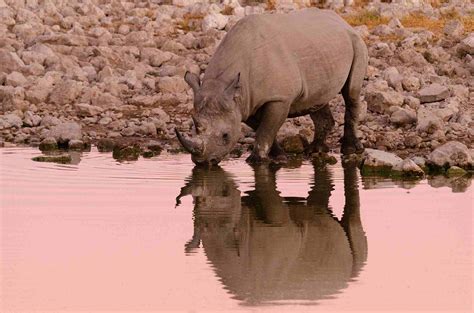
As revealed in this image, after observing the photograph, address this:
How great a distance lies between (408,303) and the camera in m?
8.82

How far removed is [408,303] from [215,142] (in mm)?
7486

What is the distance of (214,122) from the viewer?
16.1 metres

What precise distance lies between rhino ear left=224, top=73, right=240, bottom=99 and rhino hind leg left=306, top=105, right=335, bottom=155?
231 cm

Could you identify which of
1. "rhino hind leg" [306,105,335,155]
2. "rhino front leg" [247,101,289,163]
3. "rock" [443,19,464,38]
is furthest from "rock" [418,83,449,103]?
"rock" [443,19,464,38]

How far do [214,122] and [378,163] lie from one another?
1780mm

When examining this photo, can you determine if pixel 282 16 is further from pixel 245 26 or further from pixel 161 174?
pixel 161 174

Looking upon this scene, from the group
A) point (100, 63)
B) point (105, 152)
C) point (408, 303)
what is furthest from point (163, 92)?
point (408, 303)

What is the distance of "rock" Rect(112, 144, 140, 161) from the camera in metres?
17.1

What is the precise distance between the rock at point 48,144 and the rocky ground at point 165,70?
3cm

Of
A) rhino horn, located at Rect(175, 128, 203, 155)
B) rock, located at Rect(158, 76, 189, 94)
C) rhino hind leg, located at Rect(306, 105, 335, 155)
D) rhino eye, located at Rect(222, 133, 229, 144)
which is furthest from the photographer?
rock, located at Rect(158, 76, 189, 94)

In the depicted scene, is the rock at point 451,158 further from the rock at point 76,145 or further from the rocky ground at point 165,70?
the rock at point 76,145

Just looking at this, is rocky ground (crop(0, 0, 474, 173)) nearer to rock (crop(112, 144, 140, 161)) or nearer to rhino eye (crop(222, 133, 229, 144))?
rock (crop(112, 144, 140, 161))

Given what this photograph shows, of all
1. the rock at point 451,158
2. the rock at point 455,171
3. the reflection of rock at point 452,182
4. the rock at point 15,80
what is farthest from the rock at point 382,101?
the reflection of rock at point 452,182

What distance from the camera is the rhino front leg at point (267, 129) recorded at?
55.2ft
